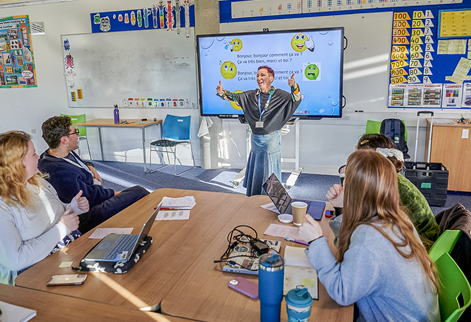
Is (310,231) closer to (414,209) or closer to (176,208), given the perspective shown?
(414,209)

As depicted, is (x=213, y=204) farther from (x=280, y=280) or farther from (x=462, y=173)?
(x=462, y=173)

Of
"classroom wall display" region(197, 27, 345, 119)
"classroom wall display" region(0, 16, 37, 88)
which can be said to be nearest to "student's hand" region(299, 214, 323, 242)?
"classroom wall display" region(197, 27, 345, 119)

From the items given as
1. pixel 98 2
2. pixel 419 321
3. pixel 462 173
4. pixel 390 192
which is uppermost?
pixel 98 2

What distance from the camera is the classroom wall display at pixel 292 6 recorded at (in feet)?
15.2

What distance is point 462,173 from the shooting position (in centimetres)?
437

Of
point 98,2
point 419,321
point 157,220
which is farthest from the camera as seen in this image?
point 98,2

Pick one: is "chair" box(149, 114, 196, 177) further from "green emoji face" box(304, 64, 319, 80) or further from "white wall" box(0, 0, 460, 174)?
"green emoji face" box(304, 64, 319, 80)

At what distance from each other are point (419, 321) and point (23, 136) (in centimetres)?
191

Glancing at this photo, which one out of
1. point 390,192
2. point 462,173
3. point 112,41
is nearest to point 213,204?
point 390,192

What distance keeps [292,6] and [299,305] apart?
4.76 m

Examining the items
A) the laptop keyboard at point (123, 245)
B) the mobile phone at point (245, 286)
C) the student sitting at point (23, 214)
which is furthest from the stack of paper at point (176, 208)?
the mobile phone at point (245, 286)

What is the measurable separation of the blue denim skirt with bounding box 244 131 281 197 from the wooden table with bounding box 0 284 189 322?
2.40m

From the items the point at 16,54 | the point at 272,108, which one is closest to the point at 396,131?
the point at 272,108

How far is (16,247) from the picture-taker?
5.07ft
